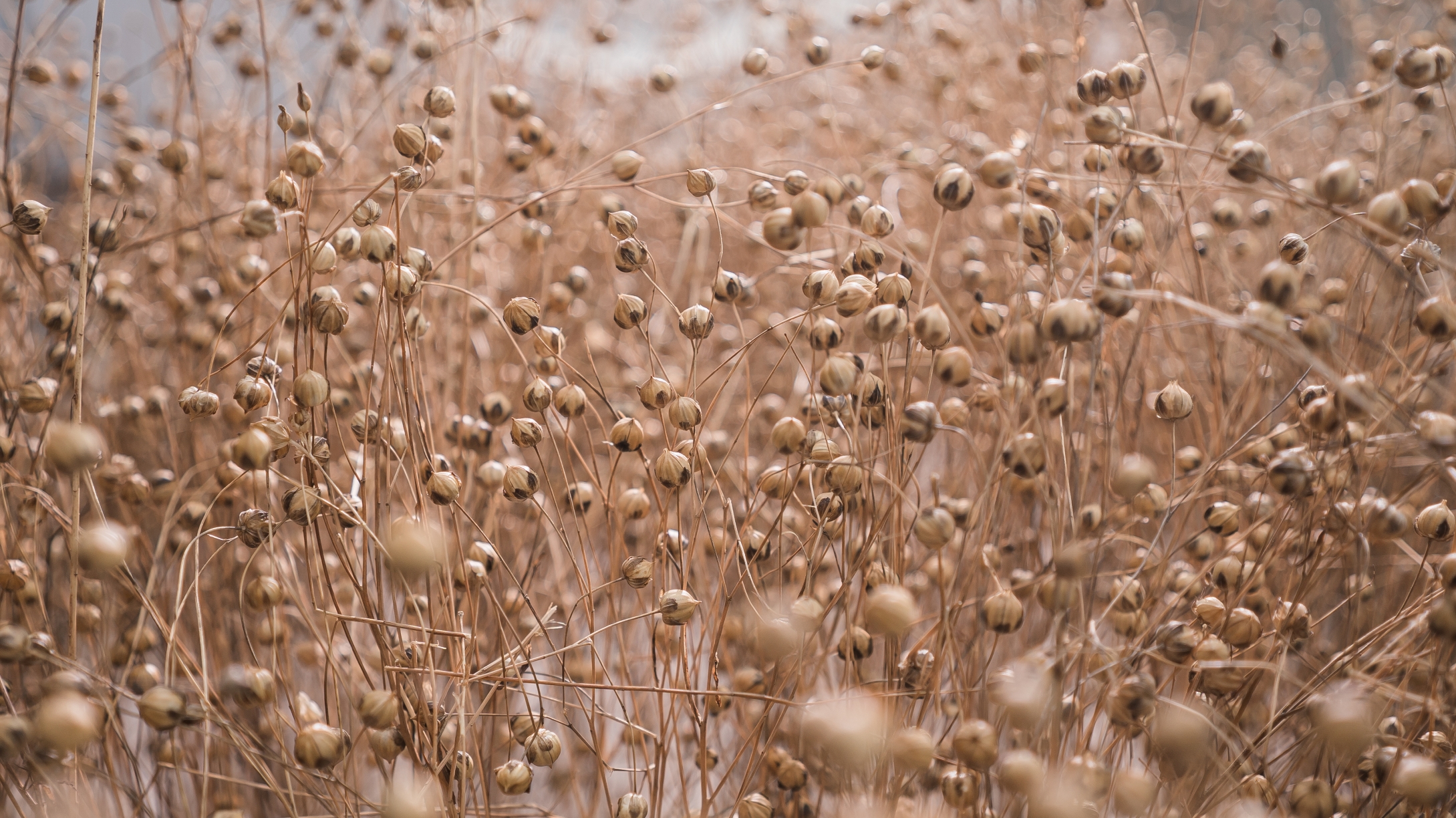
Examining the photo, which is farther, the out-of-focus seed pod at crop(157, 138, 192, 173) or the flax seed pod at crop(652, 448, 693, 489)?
the out-of-focus seed pod at crop(157, 138, 192, 173)

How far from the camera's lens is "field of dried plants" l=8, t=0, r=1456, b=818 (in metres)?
0.37

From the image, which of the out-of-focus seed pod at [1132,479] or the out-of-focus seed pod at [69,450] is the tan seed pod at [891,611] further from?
the out-of-focus seed pod at [69,450]

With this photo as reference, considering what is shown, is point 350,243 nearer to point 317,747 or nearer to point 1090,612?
point 317,747

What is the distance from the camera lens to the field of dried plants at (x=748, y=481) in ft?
1.21

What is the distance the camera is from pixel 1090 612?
15.9 inches

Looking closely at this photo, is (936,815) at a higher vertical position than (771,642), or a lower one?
lower

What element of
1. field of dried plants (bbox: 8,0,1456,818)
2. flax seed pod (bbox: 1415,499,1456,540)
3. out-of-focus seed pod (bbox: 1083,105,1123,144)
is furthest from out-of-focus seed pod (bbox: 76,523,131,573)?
flax seed pod (bbox: 1415,499,1456,540)

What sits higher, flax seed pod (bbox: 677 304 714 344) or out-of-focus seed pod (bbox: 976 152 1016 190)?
out-of-focus seed pod (bbox: 976 152 1016 190)

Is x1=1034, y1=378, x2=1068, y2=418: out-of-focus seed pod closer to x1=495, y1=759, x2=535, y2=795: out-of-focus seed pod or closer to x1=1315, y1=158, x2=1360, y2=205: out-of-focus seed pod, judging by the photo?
x1=1315, y1=158, x2=1360, y2=205: out-of-focus seed pod

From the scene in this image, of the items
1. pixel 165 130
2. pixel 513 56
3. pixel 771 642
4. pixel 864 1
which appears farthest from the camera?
pixel 864 1

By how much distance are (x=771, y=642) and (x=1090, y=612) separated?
0.57 ft

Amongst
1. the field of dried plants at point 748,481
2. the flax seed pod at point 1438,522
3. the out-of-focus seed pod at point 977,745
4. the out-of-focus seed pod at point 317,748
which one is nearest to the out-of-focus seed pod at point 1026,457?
the field of dried plants at point 748,481

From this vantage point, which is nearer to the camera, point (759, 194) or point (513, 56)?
point (759, 194)

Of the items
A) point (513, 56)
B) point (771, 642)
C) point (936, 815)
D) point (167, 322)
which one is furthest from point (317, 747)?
point (513, 56)
